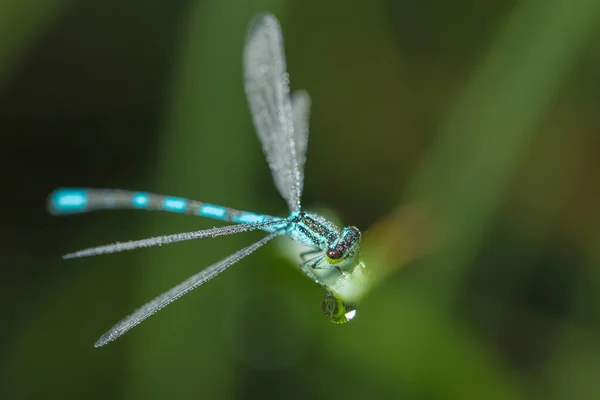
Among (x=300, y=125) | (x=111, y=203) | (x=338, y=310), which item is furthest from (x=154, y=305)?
(x=300, y=125)

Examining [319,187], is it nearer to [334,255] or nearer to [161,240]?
[334,255]

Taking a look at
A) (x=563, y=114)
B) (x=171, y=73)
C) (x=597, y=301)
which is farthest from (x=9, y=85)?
(x=597, y=301)

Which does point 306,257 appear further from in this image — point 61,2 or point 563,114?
point 61,2

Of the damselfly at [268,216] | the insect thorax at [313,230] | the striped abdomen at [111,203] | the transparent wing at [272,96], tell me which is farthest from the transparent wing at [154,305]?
the transparent wing at [272,96]

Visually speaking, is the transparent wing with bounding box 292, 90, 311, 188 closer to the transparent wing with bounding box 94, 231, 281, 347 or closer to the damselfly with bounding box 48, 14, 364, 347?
the damselfly with bounding box 48, 14, 364, 347

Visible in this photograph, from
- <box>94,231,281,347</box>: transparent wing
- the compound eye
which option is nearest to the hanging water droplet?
the compound eye

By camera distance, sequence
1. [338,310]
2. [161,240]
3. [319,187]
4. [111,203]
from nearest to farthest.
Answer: [338,310] < [161,240] < [111,203] < [319,187]

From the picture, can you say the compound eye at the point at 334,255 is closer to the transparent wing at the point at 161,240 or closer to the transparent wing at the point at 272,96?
the transparent wing at the point at 161,240
